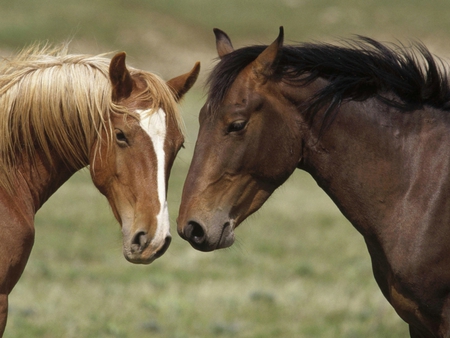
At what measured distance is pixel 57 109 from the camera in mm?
4113

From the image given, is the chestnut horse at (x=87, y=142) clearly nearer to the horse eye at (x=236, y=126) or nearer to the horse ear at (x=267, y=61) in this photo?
the horse eye at (x=236, y=126)

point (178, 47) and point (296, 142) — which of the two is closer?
point (296, 142)

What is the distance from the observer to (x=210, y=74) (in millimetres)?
4105

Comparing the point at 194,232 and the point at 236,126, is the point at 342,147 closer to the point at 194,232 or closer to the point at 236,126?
the point at 236,126

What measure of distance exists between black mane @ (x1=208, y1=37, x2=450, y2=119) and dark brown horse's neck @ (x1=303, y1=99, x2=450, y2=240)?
79 mm

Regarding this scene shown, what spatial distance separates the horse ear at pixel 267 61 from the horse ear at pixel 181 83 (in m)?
0.65

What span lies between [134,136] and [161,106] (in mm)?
266

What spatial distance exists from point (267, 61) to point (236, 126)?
0.41 meters

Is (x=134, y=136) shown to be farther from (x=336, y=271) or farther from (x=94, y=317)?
(x=336, y=271)

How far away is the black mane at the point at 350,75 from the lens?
13.2 feet

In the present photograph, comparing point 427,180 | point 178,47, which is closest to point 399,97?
point 427,180

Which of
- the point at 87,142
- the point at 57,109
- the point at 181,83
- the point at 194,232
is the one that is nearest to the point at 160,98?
the point at 181,83

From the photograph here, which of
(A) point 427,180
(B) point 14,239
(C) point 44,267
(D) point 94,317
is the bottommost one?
(C) point 44,267

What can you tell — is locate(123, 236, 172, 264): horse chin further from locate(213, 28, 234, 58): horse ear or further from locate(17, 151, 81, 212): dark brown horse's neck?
locate(213, 28, 234, 58): horse ear
